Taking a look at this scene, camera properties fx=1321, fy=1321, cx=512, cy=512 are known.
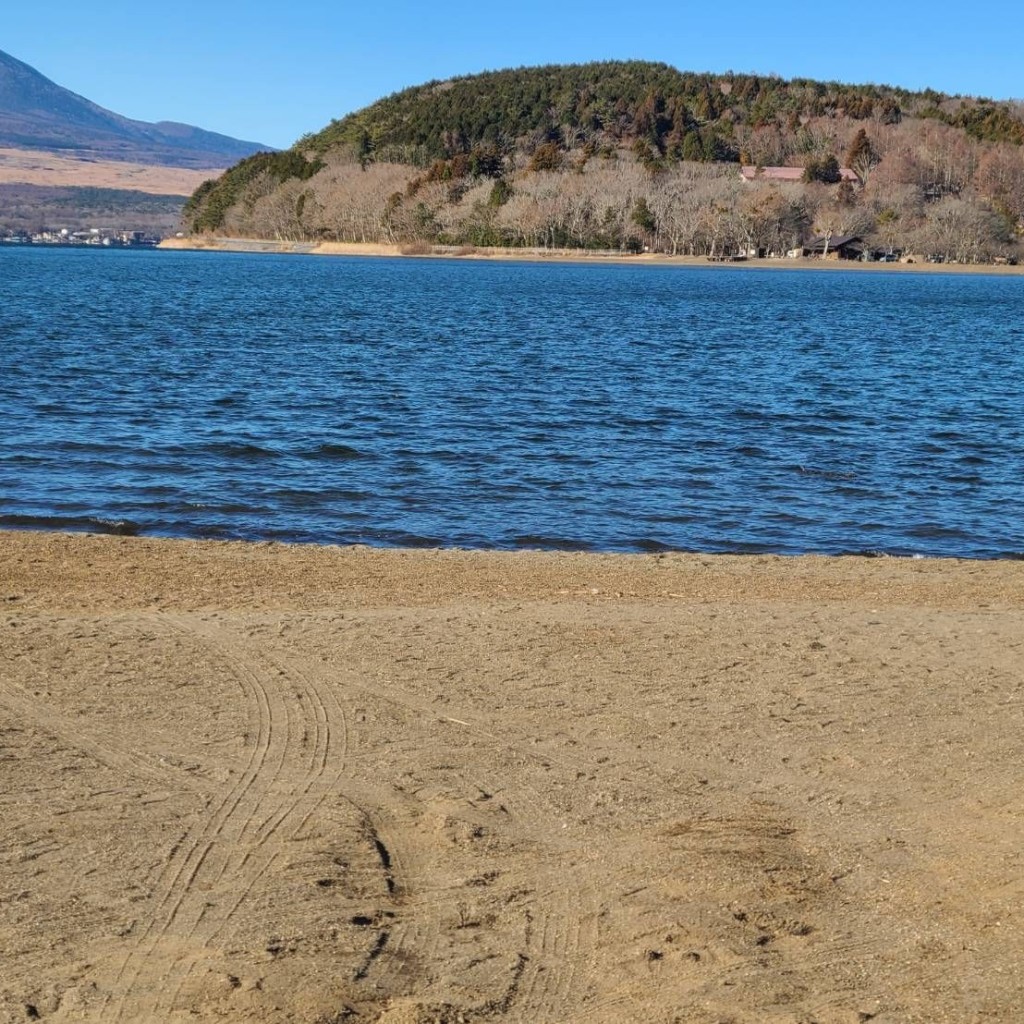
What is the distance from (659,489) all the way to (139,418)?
11.1 m

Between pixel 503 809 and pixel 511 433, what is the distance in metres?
18.8

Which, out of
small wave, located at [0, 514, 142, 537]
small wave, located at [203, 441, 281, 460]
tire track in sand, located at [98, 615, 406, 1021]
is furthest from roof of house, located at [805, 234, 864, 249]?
tire track in sand, located at [98, 615, 406, 1021]

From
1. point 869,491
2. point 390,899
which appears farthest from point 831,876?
point 869,491

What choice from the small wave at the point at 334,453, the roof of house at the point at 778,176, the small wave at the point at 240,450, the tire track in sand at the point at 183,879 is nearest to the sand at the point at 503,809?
the tire track in sand at the point at 183,879

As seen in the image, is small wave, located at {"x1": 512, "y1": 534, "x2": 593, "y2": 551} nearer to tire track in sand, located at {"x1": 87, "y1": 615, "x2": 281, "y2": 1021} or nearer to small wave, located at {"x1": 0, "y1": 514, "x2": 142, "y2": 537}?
small wave, located at {"x1": 0, "y1": 514, "x2": 142, "y2": 537}

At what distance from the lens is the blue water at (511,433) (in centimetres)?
1795

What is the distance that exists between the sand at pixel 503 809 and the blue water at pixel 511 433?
5.59m

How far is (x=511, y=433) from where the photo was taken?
25.8m

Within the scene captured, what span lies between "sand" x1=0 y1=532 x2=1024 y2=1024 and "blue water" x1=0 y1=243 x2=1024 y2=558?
18.4ft

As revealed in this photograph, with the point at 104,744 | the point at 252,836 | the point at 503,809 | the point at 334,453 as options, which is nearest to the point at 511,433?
the point at 334,453

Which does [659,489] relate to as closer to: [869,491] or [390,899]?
[869,491]

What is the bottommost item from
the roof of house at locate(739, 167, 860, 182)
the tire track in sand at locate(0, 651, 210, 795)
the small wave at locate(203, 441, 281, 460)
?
the small wave at locate(203, 441, 281, 460)

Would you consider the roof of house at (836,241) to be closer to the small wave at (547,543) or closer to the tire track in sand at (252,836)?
the small wave at (547,543)

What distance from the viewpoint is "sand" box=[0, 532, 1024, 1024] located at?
5.55 meters
